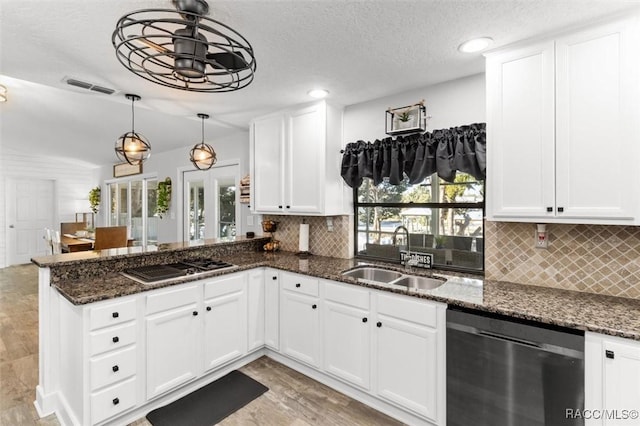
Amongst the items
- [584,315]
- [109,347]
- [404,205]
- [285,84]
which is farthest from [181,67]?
[584,315]

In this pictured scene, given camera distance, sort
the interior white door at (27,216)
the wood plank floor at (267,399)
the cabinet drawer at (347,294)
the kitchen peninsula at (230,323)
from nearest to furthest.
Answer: the kitchen peninsula at (230,323), the wood plank floor at (267,399), the cabinet drawer at (347,294), the interior white door at (27,216)

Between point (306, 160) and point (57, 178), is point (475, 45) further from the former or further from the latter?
point (57, 178)

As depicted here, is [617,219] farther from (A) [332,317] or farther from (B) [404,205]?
(A) [332,317]

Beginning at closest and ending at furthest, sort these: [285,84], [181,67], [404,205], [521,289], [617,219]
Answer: [181,67]
[617,219]
[521,289]
[285,84]
[404,205]

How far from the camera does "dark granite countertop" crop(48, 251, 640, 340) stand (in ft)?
4.87

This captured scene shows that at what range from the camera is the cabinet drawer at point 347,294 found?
2214mm

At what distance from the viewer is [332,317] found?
239 centimetres

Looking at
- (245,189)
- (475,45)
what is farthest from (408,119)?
(245,189)

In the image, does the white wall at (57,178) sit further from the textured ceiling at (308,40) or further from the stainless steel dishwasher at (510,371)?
the stainless steel dishwasher at (510,371)

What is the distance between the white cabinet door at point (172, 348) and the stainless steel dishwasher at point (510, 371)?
1.79 meters

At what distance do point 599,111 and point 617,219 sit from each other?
598mm

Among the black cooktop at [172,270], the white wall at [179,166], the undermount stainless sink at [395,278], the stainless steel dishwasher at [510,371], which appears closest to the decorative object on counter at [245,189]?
the white wall at [179,166]

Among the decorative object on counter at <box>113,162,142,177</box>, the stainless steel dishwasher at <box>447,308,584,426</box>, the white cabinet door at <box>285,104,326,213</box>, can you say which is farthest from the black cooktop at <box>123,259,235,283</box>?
the decorative object on counter at <box>113,162,142,177</box>

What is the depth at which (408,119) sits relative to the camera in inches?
104
